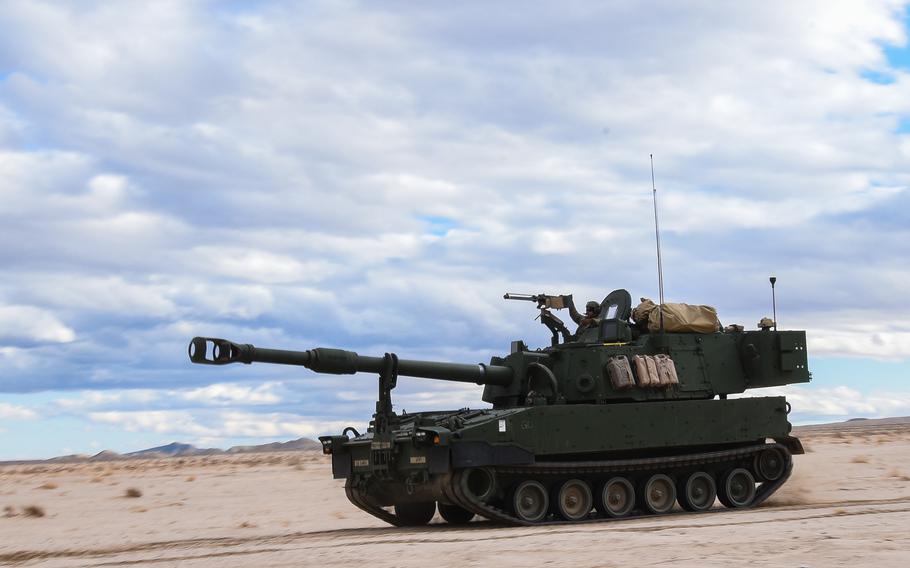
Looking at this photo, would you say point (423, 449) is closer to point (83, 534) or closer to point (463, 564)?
point (463, 564)

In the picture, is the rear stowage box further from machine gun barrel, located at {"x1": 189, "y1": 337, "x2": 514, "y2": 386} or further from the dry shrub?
the dry shrub

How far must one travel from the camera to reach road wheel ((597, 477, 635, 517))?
20094 millimetres

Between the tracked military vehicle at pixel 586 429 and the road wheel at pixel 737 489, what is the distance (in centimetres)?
2

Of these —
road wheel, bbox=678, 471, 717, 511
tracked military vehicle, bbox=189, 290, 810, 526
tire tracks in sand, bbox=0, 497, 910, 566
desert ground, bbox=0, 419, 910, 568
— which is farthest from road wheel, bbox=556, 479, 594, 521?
road wheel, bbox=678, 471, 717, 511

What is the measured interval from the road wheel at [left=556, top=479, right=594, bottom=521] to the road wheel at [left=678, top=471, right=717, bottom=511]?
1.93m

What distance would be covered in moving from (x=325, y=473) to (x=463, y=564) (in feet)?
101

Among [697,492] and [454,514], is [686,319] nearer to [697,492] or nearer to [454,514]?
[697,492]

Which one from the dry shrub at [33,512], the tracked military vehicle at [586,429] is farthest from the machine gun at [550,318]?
the dry shrub at [33,512]

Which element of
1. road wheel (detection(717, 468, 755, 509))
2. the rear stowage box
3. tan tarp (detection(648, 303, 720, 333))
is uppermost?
tan tarp (detection(648, 303, 720, 333))

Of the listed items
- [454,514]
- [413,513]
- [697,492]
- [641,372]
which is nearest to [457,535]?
[454,514]

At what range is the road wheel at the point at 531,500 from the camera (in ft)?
63.7

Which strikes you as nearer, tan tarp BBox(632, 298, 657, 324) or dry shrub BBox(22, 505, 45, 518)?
tan tarp BBox(632, 298, 657, 324)

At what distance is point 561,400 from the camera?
2080 cm

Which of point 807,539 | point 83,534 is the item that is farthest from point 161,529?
point 807,539
